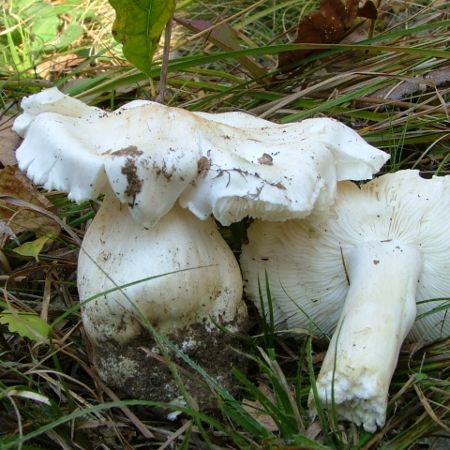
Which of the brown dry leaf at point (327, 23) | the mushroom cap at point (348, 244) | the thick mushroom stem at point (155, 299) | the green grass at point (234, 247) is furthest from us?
the brown dry leaf at point (327, 23)

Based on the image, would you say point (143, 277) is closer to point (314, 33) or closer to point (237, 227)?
point (237, 227)

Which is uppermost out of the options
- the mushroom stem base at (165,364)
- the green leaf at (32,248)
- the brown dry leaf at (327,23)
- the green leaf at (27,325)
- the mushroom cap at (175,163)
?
the mushroom cap at (175,163)

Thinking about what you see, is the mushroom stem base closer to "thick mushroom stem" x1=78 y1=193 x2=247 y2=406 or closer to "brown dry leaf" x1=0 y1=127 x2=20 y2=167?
"thick mushroom stem" x1=78 y1=193 x2=247 y2=406

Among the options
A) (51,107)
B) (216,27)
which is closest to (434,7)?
(216,27)

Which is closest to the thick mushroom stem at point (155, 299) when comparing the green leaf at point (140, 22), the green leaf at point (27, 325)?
the green leaf at point (27, 325)

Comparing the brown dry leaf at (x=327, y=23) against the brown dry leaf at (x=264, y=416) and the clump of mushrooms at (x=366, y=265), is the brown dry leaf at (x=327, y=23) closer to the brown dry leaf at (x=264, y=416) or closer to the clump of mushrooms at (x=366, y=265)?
the clump of mushrooms at (x=366, y=265)

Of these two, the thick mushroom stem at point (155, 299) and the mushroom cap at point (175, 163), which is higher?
the mushroom cap at point (175, 163)

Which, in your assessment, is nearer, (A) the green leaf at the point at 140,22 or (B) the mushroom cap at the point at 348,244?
(B) the mushroom cap at the point at 348,244

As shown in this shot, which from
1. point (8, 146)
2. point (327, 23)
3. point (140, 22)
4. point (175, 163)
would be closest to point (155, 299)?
point (175, 163)
